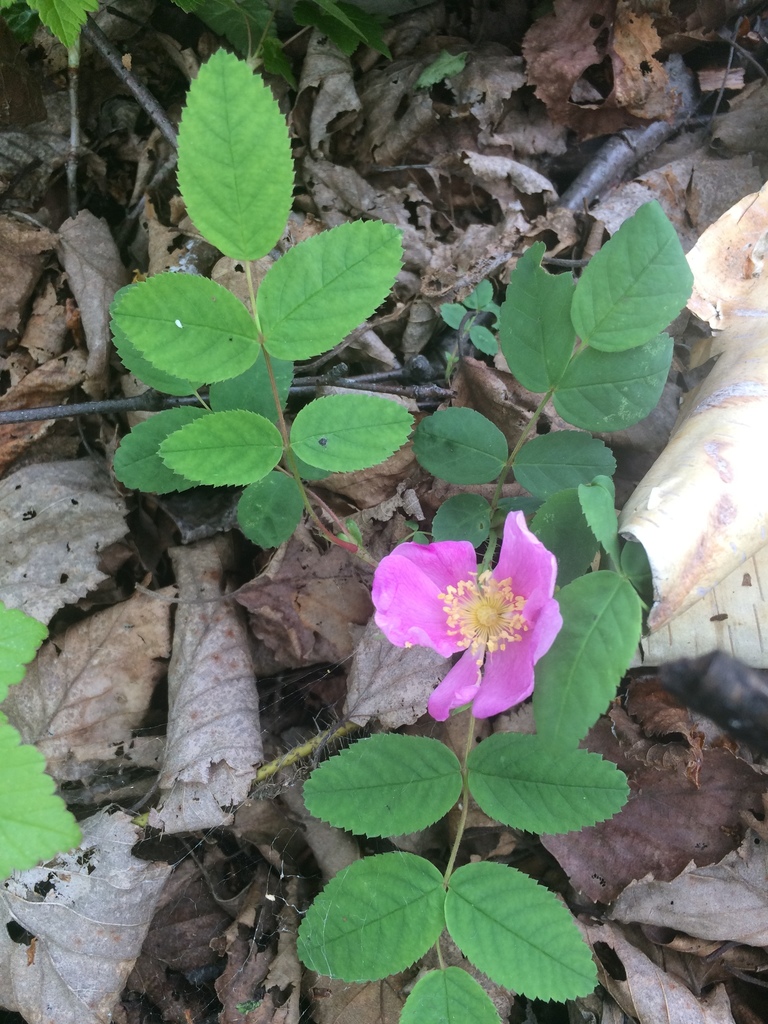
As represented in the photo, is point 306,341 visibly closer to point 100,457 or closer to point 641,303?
point 641,303

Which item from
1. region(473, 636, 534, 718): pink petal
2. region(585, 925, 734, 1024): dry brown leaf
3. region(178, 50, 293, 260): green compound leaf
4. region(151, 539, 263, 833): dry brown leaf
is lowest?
region(585, 925, 734, 1024): dry brown leaf

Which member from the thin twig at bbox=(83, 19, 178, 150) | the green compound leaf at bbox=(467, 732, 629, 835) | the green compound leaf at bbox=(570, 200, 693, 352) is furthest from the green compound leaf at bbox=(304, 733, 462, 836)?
the thin twig at bbox=(83, 19, 178, 150)

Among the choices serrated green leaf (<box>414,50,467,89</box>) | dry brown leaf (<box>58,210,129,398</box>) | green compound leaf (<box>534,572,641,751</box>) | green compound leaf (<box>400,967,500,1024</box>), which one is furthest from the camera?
serrated green leaf (<box>414,50,467,89</box>)

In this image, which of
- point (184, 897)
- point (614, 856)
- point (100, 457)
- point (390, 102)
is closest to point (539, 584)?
point (614, 856)

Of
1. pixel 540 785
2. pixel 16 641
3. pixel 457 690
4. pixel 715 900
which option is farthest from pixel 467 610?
pixel 715 900

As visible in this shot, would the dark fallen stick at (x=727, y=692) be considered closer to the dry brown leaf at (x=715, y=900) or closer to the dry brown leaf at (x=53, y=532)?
the dry brown leaf at (x=715, y=900)

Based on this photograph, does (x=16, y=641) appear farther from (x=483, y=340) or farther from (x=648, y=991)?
(x=648, y=991)

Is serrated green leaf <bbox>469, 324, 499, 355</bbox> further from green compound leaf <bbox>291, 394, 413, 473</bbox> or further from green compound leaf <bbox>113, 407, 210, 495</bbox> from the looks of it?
green compound leaf <bbox>113, 407, 210, 495</bbox>
